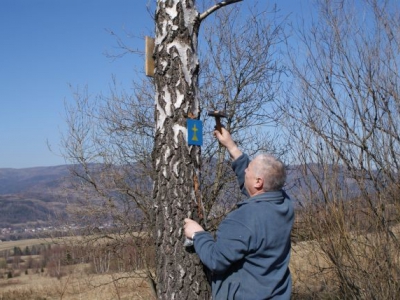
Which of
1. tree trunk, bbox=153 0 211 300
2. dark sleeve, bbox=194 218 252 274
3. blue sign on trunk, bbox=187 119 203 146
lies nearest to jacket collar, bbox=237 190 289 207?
dark sleeve, bbox=194 218 252 274

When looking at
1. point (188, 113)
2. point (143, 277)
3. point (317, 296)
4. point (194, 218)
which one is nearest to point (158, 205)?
point (194, 218)

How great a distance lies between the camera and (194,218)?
3.26 meters

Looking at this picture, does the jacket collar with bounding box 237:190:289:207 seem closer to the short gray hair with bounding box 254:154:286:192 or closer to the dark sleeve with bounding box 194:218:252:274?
the short gray hair with bounding box 254:154:286:192

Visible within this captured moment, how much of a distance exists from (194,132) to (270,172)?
2.40ft

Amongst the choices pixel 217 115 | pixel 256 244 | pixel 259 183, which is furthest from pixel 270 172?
pixel 217 115

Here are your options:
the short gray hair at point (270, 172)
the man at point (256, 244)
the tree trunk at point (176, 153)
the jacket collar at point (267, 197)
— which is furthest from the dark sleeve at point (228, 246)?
the tree trunk at point (176, 153)

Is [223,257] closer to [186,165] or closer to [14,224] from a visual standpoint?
[186,165]

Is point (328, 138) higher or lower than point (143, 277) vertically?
higher

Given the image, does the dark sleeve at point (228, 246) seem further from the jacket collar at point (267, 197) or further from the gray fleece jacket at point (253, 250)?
the jacket collar at point (267, 197)

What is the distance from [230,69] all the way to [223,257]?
8.33m

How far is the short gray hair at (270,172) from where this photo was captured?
9.14 feet

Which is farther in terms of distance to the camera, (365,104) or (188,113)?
(365,104)

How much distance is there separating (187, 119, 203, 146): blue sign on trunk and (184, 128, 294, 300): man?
0.59 m

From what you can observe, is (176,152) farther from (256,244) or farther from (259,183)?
(256,244)
